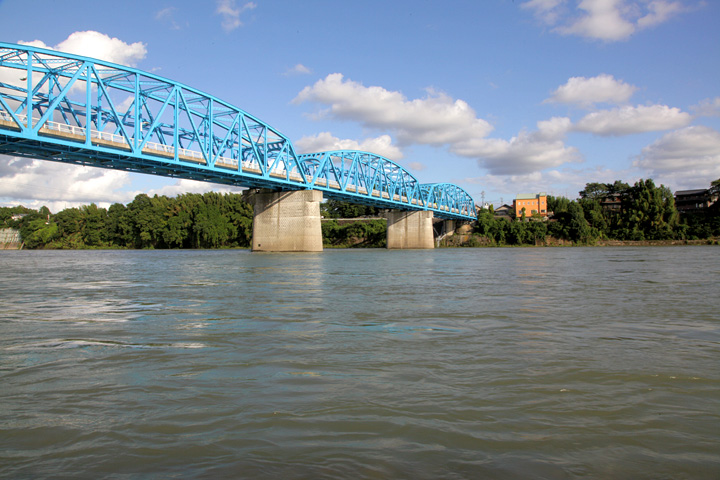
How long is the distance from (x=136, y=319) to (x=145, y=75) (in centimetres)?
4887

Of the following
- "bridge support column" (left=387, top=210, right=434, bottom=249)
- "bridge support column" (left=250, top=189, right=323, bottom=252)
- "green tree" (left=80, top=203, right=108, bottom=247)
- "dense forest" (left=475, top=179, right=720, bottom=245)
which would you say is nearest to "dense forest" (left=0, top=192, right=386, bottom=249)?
"green tree" (left=80, top=203, right=108, bottom=247)

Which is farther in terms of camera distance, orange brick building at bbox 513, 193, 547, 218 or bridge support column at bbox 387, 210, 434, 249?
orange brick building at bbox 513, 193, 547, 218

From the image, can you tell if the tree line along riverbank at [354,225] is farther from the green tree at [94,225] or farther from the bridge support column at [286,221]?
the bridge support column at [286,221]

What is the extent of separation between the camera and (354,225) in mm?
123250

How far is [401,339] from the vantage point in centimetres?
761

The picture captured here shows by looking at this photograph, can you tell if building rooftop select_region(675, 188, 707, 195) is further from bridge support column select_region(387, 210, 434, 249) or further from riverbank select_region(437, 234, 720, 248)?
bridge support column select_region(387, 210, 434, 249)

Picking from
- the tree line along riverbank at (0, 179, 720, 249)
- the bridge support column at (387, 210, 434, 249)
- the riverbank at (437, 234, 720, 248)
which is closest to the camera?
the riverbank at (437, 234, 720, 248)

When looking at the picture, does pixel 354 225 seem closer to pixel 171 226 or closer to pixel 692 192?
pixel 171 226

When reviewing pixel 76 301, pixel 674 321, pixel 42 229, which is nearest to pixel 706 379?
pixel 674 321

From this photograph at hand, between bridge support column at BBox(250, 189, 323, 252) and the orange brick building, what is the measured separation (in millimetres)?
80339

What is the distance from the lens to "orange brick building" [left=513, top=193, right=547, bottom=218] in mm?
130500

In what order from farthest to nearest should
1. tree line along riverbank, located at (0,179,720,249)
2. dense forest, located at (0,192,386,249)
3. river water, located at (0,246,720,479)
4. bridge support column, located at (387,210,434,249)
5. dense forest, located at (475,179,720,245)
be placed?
dense forest, located at (0,192,386,249) < tree line along riverbank, located at (0,179,720,249) < dense forest, located at (475,179,720,245) < bridge support column, located at (387,210,434,249) < river water, located at (0,246,720,479)

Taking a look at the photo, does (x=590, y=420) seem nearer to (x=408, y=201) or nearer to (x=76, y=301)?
(x=76, y=301)

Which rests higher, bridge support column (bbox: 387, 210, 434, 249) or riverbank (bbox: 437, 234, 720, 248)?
bridge support column (bbox: 387, 210, 434, 249)
